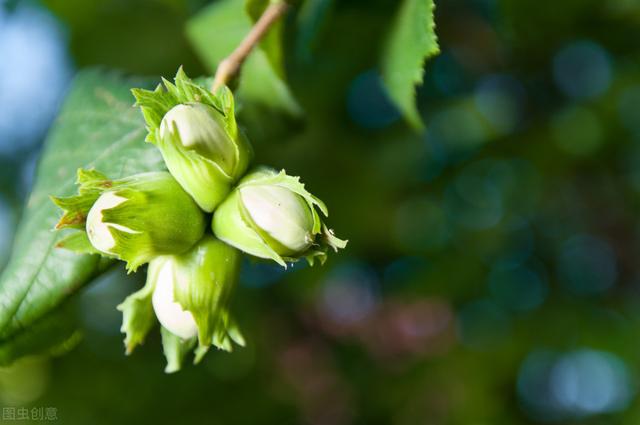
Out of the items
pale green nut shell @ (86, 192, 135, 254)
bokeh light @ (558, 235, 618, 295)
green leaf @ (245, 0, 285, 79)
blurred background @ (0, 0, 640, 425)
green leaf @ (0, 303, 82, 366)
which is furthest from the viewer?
bokeh light @ (558, 235, 618, 295)

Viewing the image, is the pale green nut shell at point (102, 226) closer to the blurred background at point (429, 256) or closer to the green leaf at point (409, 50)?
the green leaf at point (409, 50)

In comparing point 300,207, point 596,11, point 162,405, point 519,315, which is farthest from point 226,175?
point 519,315

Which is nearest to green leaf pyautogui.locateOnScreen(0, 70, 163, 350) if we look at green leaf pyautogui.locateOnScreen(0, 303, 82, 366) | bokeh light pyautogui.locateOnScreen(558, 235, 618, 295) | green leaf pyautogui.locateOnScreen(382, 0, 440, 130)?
green leaf pyautogui.locateOnScreen(0, 303, 82, 366)

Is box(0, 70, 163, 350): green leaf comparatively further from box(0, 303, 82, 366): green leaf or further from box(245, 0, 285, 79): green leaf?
box(245, 0, 285, 79): green leaf

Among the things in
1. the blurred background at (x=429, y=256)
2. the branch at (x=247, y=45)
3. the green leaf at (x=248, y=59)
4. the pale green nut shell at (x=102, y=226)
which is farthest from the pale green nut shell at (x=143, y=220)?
the blurred background at (x=429, y=256)

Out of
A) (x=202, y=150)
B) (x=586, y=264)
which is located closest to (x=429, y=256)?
(x=586, y=264)

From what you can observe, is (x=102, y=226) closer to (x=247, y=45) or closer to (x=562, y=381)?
(x=247, y=45)
